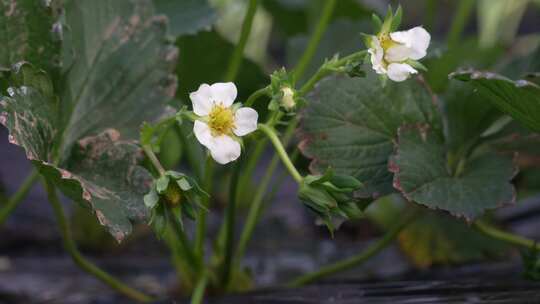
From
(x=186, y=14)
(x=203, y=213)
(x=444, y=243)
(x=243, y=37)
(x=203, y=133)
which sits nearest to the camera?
(x=203, y=133)

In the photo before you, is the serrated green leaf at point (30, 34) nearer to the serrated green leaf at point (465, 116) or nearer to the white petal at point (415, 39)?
the white petal at point (415, 39)

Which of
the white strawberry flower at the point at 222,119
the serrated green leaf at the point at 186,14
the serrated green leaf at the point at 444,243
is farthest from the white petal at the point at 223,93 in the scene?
the serrated green leaf at the point at 444,243

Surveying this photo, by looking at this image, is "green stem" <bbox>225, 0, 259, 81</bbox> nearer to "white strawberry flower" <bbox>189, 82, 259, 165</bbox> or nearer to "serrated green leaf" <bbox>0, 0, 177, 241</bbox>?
"serrated green leaf" <bbox>0, 0, 177, 241</bbox>

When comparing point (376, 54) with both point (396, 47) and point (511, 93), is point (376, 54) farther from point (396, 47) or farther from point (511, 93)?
point (511, 93)

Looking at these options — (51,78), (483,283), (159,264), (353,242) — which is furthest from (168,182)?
(353,242)

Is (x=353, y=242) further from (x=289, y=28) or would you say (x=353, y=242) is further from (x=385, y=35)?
(x=385, y=35)

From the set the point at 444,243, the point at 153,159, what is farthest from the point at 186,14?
the point at 444,243
